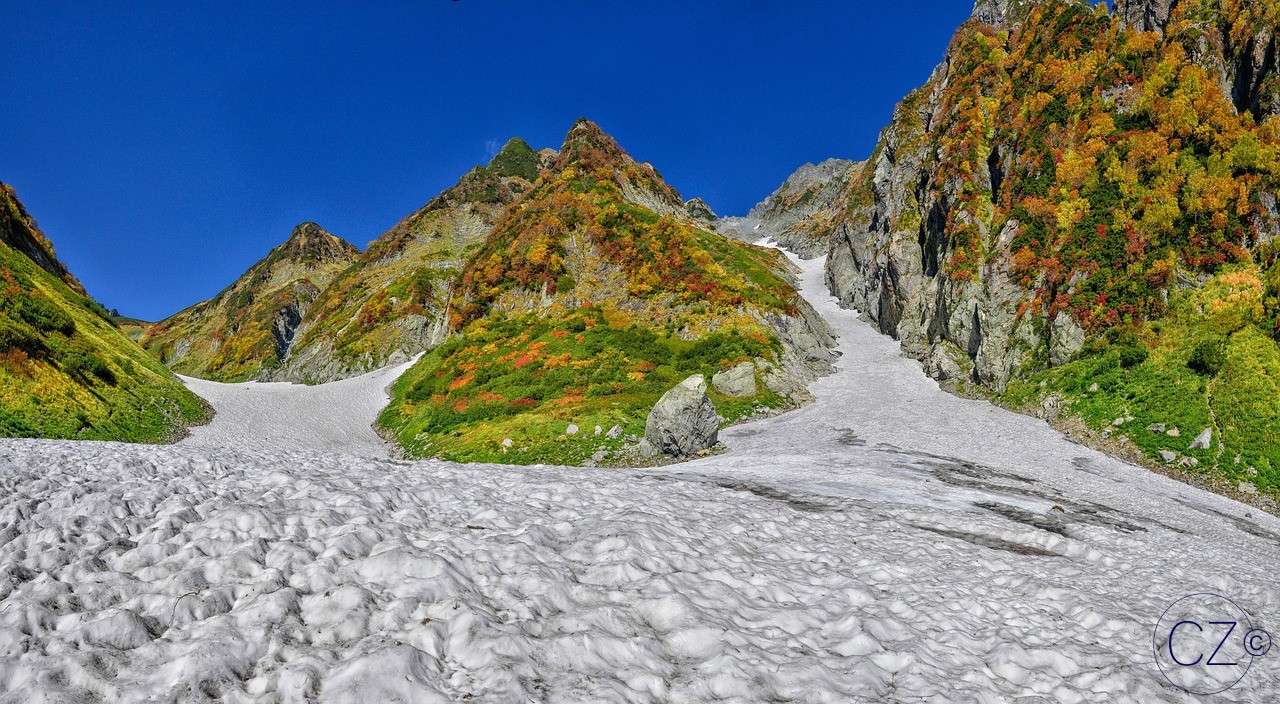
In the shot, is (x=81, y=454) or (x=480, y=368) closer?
(x=81, y=454)

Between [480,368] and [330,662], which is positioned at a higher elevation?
[480,368]

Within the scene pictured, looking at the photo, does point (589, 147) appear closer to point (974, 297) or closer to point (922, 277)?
point (922, 277)

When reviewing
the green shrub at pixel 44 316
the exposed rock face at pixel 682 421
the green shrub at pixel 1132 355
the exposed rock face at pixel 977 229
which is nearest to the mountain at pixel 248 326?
the green shrub at pixel 44 316

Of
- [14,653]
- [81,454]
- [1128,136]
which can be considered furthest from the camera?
[1128,136]

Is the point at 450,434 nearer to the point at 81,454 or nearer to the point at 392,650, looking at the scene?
the point at 81,454

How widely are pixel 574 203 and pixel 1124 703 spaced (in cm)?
7267

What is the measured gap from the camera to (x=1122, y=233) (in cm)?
3916

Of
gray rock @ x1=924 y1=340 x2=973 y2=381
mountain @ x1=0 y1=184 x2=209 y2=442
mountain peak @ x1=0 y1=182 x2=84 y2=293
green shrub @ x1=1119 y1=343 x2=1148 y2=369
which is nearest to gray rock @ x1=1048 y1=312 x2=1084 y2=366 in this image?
green shrub @ x1=1119 y1=343 x2=1148 y2=369

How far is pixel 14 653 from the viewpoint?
13.0ft

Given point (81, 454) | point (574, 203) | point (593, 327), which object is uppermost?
point (574, 203)

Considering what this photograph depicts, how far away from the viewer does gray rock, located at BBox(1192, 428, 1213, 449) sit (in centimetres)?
2502

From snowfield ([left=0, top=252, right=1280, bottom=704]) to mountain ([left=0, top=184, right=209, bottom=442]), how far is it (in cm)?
1923

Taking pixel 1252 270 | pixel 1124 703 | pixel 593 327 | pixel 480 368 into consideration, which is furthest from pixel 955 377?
pixel 1124 703

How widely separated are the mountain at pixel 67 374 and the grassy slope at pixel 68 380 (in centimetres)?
5
